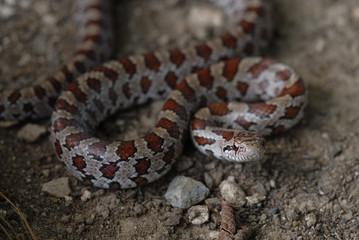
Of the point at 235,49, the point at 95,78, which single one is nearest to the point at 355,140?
the point at 235,49

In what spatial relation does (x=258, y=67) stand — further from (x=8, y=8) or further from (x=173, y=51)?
(x=8, y=8)

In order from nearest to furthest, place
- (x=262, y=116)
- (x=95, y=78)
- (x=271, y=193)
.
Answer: (x=271, y=193)
(x=262, y=116)
(x=95, y=78)

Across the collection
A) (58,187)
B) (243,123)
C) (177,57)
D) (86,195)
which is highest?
(177,57)

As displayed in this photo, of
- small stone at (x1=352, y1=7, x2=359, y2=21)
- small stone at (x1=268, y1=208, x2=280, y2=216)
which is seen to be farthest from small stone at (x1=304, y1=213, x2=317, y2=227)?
small stone at (x1=352, y1=7, x2=359, y2=21)

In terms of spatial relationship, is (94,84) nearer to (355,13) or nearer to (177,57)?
(177,57)

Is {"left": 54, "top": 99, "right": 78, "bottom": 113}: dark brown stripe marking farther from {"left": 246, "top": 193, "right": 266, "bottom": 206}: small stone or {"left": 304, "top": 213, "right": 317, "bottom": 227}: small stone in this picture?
{"left": 304, "top": 213, "right": 317, "bottom": 227}: small stone

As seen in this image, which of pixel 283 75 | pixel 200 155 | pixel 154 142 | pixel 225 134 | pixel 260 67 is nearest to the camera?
pixel 154 142

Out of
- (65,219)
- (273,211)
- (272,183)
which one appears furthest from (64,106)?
(273,211)
